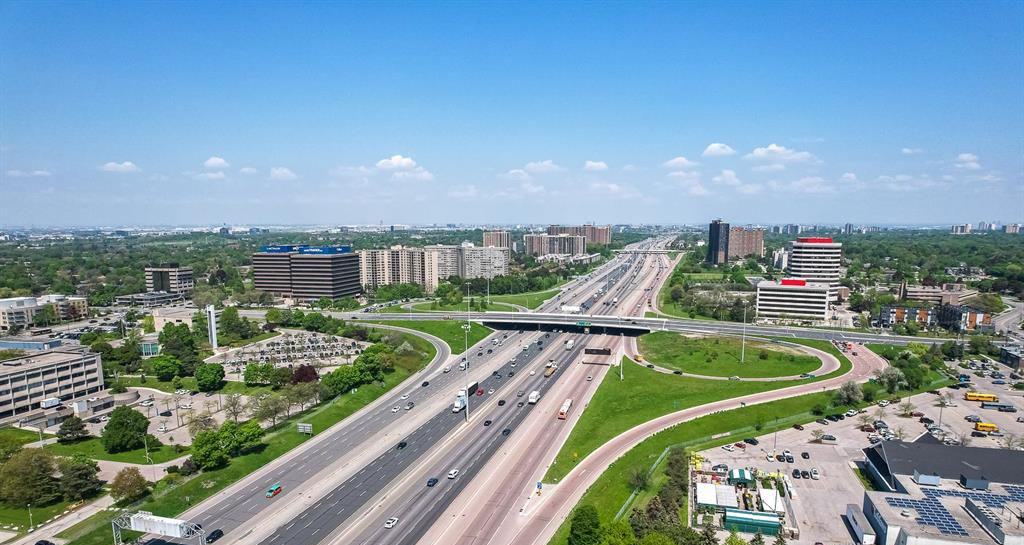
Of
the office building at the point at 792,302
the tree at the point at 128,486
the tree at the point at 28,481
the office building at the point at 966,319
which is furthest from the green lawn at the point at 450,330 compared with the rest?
the office building at the point at 966,319

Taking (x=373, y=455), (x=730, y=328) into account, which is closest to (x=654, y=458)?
(x=373, y=455)

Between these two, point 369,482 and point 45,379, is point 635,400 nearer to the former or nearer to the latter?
point 369,482

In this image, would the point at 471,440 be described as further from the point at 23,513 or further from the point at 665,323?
the point at 665,323

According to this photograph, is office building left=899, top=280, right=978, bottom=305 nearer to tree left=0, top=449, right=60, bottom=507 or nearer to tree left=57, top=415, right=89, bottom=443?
tree left=0, top=449, right=60, bottom=507

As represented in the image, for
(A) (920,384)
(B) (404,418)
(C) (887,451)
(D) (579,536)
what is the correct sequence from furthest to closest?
(A) (920,384), (B) (404,418), (C) (887,451), (D) (579,536)

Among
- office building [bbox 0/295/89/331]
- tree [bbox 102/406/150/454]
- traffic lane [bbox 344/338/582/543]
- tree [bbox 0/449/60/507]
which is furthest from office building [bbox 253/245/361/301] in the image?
tree [bbox 0/449/60/507]

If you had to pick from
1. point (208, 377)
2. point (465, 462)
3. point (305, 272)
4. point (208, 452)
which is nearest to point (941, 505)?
point (465, 462)
